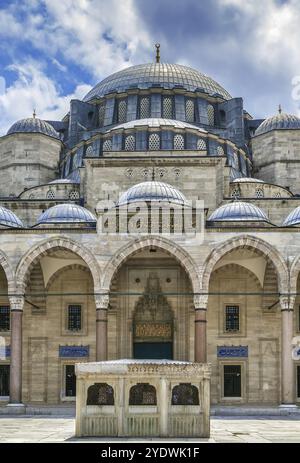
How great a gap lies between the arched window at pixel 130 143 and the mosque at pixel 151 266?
0.04 meters

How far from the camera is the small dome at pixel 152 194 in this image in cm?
2491

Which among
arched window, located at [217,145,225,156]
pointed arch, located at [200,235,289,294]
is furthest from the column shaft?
arched window, located at [217,145,225,156]

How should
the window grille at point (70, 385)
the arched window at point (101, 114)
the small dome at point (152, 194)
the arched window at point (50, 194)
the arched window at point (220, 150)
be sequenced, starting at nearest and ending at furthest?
the small dome at point (152, 194), the window grille at point (70, 385), the arched window at point (50, 194), the arched window at point (220, 150), the arched window at point (101, 114)

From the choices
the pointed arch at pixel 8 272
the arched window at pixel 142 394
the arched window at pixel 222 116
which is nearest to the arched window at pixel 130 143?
the arched window at pixel 222 116

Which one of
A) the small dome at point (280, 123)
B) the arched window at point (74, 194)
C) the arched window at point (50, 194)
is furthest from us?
the small dome at point (280, 123)

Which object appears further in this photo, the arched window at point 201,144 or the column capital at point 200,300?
the arched window at point 201,144

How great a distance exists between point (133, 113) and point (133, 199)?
11.0 meters

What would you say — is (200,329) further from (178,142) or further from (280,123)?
(280,123)

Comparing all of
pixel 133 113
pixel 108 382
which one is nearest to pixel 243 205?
pixel 133 113

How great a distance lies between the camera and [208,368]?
1387cm

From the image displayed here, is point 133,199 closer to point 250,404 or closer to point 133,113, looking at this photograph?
point 250,404

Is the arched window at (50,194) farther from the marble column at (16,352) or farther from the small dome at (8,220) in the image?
the marble column at (16,352)

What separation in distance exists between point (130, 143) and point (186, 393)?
61.2ft

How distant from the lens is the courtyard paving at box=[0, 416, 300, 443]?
13570 millimetres
